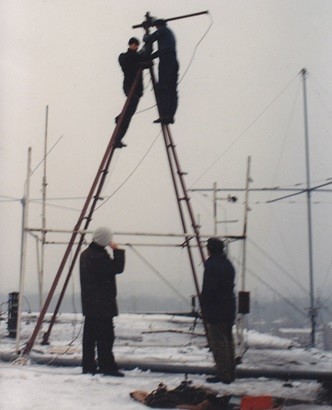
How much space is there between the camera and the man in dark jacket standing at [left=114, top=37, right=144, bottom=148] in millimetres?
7340

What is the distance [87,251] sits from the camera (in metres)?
5.87

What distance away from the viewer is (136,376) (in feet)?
18.7

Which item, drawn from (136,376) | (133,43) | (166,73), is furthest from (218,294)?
(133,43)

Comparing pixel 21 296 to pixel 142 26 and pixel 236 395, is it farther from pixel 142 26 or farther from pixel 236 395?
pixel 142 26

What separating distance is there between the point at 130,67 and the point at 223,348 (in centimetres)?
417

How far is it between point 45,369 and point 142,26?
490cm

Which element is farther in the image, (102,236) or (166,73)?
(166,73)

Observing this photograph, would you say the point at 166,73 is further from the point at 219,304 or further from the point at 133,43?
the point at 219,304

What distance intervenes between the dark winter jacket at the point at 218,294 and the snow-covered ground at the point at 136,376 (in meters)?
0.71

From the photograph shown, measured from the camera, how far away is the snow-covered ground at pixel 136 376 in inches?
173

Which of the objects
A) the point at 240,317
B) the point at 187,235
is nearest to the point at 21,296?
the point at 187,235

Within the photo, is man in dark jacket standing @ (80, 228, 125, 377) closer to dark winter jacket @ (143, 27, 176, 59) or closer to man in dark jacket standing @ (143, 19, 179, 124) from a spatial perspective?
man in dark jacket standing @ (143, 19, 179, 124)

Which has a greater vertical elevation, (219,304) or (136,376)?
(219,304)

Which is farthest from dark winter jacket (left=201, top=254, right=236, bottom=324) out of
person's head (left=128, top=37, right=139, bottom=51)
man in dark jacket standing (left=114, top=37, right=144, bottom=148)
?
person's head (left=128, top=37, right=139, bottom=51)
